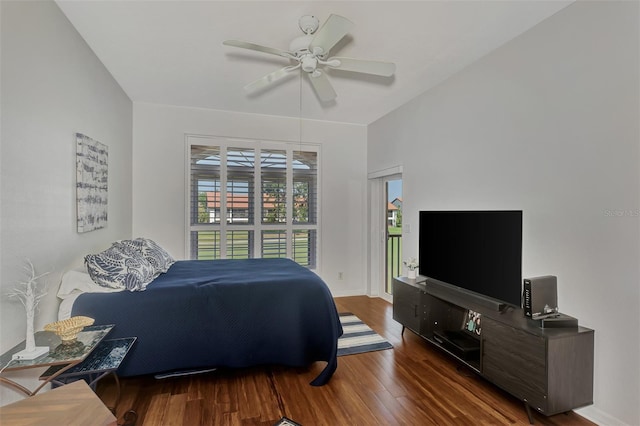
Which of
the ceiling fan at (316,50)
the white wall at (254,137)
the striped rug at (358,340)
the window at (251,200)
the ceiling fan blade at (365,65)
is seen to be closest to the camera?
the ceiling fan at (316,50)

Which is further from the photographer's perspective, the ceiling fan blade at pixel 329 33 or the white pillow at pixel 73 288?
the white pillow at pixel 73 288

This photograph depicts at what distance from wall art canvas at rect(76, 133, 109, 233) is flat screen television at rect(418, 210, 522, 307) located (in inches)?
118

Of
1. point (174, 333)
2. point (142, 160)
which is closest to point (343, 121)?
point (142, 160)

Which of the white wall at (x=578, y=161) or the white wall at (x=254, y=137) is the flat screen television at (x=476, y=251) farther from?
the white wall at (x=254, y=137)

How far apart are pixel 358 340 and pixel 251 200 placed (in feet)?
8.04

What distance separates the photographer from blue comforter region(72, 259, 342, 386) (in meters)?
2.26

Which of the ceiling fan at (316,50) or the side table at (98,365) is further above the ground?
the ceiling fan at (316,50)

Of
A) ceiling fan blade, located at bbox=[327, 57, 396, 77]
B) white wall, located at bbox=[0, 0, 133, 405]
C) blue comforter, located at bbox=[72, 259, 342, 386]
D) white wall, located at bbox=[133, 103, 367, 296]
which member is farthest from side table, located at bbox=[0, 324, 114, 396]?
white wall, located at bbox=[133, 103, 367, 296]

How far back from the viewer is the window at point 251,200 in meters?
4.49

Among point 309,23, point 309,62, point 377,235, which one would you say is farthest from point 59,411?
point 377,235

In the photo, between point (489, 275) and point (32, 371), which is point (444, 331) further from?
point (32, 371)

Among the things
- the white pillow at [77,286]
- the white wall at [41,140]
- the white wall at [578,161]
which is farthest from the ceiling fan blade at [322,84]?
the white pillow at [77,286]

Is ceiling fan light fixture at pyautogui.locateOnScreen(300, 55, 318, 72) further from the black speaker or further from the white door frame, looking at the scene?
the white door frame

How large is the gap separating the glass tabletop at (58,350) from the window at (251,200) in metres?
2.62
